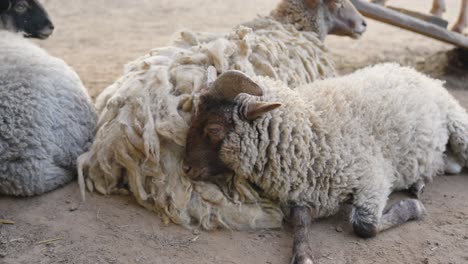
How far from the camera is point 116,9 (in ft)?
42.2

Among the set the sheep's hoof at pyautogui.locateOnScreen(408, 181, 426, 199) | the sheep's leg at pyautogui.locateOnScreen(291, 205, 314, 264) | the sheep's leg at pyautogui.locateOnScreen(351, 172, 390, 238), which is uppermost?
the sheep's leg at pyautogui.locateOnScreen(351, 172, 390, 238)

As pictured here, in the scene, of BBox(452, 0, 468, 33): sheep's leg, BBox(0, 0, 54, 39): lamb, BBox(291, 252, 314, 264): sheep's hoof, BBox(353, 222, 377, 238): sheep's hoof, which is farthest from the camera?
BBox(452, 0, 468, 33): sheep's leg

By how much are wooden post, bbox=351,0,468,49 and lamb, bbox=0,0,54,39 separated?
11.7 feet

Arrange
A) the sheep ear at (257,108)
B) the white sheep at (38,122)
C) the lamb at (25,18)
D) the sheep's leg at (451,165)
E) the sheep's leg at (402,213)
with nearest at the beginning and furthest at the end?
the sheep ear at (257,108), the sheep's leg at (402,213), the white sheep at (38,122), the sheep's leg at (451,165), the lamb at (25,18)

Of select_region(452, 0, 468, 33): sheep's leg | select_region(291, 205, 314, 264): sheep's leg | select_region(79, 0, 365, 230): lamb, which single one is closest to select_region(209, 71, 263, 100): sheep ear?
select_region(79, 0, 365, 230): lamb

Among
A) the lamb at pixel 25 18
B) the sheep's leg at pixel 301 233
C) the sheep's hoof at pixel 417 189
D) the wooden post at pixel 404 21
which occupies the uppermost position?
the lamb at pixel 25 18

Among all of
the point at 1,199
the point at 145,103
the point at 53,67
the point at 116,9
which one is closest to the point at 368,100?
the point at 145,103

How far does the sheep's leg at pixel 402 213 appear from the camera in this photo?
13.3 feet

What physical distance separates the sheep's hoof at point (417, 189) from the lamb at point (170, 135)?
1.23 m

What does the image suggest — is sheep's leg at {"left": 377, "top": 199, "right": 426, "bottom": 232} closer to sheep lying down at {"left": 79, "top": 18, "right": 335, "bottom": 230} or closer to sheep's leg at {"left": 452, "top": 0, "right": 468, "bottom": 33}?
sheep lying down at {"left": 79, "top": 18, "right": 335, "bottom": 230}

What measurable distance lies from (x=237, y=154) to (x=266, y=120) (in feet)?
1.04

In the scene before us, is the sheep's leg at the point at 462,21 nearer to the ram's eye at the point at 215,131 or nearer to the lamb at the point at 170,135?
the lamb at the point at 170,135

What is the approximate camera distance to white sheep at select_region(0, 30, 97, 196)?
429 centimetres

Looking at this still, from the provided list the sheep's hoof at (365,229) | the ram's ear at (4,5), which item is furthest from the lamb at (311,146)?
the ram's ear at (4,5)
